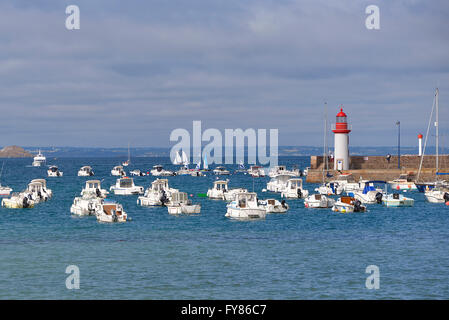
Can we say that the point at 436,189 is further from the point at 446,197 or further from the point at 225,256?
the point at 225,256

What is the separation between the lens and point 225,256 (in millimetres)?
41031

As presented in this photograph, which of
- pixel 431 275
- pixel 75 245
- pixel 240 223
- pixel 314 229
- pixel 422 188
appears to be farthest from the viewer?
pixel 422 188

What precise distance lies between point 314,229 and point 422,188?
52.0 meters

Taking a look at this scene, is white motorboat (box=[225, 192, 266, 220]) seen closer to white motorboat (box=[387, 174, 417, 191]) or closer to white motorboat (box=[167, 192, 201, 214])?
white motorboat (box=[167, 192, 201, 214])

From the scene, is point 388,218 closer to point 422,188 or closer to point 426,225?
point 426,225

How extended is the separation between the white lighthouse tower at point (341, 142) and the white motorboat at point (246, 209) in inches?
2231

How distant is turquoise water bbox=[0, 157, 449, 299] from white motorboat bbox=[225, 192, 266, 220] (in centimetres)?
116

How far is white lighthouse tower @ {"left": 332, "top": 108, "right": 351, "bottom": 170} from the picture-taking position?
117 m

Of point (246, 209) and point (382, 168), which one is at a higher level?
point (382, 168)

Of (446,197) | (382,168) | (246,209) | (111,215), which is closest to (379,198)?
(446,197)

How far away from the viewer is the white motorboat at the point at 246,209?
203ft

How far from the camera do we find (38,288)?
32.2 m

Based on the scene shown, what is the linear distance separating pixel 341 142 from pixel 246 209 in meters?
60.7
